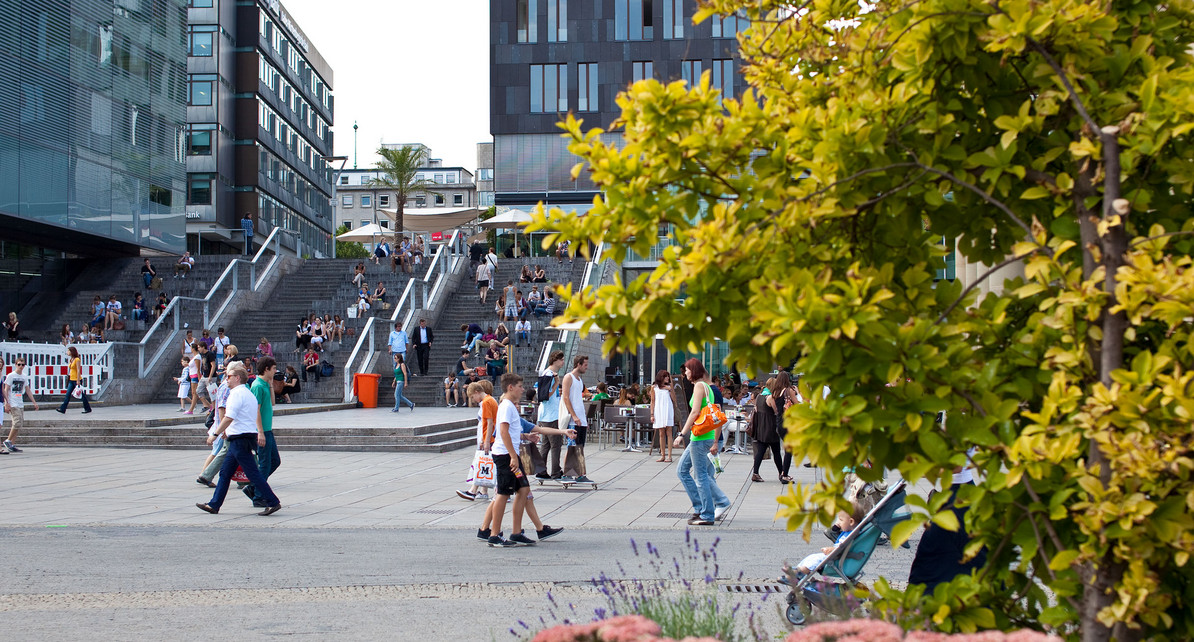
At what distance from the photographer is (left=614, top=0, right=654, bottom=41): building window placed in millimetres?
57625

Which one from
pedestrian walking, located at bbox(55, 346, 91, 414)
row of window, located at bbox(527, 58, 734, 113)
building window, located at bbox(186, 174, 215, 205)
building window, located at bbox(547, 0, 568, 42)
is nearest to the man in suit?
pedestrian walking, located at bbox(55, 346, 91, 414)

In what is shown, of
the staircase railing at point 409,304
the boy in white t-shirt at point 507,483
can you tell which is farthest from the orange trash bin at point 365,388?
the boy in white t-shirt at point 507,483

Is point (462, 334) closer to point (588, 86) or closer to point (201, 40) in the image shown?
point (588, 86)

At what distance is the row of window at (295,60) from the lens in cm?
6269

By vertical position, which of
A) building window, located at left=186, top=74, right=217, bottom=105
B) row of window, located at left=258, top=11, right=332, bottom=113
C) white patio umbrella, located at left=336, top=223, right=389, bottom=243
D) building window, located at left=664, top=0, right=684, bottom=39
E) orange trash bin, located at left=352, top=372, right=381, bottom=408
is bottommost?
orange trash bin, located at left=352, top=372, right=381, bottom=408

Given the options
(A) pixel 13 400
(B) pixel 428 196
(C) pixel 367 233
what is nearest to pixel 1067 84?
(A) pixel 13 400

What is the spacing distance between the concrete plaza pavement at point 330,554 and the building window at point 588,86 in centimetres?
4416

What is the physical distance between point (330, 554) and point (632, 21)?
170 feet

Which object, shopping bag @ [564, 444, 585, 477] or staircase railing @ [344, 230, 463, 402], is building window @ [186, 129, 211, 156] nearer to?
staircase railing @ [344, 230, 463, 402]

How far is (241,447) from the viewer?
1131 cm

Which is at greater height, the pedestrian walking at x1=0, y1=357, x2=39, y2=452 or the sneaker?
the pedestrian walking at x1=0, y1=357, x2=39, y2=452

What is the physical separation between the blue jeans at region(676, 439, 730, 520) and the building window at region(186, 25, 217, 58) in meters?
53.0

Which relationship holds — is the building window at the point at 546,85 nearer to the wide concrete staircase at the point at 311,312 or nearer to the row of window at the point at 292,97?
the row of window at the point at 292,97

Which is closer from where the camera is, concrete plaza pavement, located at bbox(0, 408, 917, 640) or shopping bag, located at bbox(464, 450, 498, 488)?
concrete plaza pavement, located at bbox(0, 408, 917, 640)
